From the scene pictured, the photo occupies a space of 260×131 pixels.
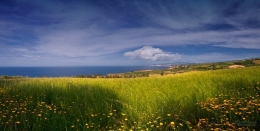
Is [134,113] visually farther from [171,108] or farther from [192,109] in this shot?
[192,109]

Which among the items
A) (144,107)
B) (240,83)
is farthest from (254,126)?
(240,83)

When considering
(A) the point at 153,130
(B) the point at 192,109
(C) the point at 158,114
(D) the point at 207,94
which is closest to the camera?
(A) the point at 153,130

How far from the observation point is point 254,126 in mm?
3807

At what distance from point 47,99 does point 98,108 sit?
122 inches

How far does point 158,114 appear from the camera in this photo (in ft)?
15.9

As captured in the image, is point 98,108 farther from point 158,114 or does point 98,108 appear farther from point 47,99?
point 47,99

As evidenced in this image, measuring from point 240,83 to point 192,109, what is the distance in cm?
491

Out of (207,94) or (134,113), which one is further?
(207,94)

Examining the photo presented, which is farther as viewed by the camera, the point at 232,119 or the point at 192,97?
the point at 192,97

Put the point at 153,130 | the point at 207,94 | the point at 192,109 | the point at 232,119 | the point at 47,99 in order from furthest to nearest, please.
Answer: the point at 47,99 → the point at 207,94 → the point at 192,109 → the point at 232,119 → the point at 153,130

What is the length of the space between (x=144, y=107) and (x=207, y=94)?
103 inches

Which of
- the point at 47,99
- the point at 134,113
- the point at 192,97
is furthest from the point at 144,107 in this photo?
the point at 47,99

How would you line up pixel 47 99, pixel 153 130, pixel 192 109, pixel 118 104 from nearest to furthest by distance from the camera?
pixel 153 130, pixel 192 109, pixel 118 104, pixel 47 99

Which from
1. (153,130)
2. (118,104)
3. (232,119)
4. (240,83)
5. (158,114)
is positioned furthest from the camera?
(240,83)
